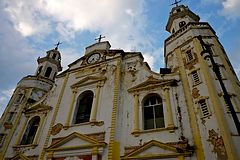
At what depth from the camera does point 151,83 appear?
43.9 ft

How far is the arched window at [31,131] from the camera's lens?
50.0 feet

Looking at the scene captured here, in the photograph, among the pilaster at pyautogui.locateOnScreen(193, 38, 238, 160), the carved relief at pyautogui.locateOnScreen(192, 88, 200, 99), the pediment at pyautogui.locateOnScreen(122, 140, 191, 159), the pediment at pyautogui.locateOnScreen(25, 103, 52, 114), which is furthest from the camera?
the pediment at pyautogui.locateOnScreen(25, 103, 52, 114)

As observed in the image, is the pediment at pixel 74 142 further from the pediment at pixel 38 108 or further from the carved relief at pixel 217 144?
the carved relief at pixel 217 144

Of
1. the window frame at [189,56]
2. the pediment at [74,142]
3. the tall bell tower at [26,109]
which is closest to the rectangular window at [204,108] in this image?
the window frame at [189,56]

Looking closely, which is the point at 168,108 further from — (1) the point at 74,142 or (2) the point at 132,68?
A: (1) the point at 74,142

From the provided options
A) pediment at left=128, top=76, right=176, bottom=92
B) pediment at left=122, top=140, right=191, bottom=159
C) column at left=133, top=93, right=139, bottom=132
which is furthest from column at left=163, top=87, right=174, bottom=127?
column at left=133, top=93, right=139, bottom=132

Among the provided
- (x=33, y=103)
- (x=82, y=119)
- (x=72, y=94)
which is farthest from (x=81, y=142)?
(x=33, y=103)

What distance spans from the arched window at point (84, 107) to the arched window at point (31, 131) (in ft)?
11.9

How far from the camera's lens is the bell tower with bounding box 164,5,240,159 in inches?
358

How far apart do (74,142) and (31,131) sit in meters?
5.16

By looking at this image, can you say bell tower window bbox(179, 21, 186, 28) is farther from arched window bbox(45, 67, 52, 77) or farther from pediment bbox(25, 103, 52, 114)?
arched window bbox(45, 67, 52, 77)

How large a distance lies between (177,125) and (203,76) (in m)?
3.18

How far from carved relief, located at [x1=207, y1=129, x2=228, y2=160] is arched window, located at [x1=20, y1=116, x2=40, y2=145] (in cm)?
1210

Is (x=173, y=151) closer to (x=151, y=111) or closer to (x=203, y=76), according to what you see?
(x=151, y=111)
